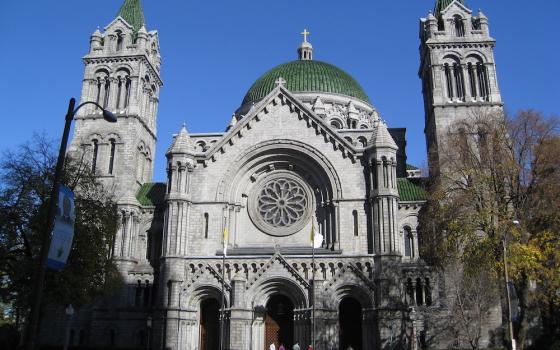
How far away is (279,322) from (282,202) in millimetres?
8328

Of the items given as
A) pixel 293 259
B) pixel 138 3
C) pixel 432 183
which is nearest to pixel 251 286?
pixel 293 259

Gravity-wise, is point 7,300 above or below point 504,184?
below

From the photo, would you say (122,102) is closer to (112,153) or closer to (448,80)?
(112,153)

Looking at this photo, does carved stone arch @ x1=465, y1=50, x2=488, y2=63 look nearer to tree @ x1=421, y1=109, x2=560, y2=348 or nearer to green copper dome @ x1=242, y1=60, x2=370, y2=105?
tree @ x1=421, y1=109, x2=560, y2=348

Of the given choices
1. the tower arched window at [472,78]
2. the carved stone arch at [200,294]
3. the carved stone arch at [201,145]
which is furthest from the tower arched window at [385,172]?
the carved stone arch at [201,145]

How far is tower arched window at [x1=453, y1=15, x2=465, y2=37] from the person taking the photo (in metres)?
45.8

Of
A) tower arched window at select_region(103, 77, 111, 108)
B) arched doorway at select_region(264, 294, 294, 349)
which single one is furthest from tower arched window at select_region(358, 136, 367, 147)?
tower arched window at select_region(103, 77, 111, 108)

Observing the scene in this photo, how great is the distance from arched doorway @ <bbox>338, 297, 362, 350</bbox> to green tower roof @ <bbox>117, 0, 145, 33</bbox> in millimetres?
30081

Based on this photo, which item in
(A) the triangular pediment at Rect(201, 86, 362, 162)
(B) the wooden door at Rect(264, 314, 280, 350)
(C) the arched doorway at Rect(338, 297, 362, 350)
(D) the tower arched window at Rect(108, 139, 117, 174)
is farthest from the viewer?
(D) the tower arched window at Rect(108, 139, 117, 174)

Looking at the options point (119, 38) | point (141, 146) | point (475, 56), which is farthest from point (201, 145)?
point (475, 56)

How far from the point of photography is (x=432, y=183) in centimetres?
3538

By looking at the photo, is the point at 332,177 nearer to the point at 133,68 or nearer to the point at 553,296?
the point at 553,296

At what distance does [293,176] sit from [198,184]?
6.83 m

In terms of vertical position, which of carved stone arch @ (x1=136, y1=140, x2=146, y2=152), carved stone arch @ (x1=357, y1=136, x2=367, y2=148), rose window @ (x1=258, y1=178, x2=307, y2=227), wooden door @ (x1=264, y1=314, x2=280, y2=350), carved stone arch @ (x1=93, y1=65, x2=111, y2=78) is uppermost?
carved stone arch @ (x1=93, y1=65, x2=111, y2=78)
